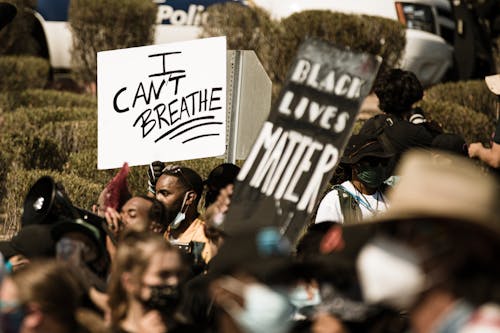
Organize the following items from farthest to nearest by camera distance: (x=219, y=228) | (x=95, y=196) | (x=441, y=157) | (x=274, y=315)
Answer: (x=95, y=196) < (x=441, y=157) < (x=219, y=228) < (x=274, y=315)

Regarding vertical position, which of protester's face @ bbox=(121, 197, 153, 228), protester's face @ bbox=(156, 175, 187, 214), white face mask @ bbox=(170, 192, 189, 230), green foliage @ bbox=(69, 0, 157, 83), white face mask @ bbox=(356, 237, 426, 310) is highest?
white face mask @ bbox=(356, 237, 426, 310)

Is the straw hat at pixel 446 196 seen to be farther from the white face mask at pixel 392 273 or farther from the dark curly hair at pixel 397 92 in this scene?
the dark curly hair at pixel 397 92

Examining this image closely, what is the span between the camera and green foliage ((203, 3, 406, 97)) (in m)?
15.3

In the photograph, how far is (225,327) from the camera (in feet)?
14.5

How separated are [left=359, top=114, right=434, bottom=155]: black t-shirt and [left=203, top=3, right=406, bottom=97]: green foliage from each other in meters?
6.68

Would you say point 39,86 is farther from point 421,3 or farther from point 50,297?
point 50,297

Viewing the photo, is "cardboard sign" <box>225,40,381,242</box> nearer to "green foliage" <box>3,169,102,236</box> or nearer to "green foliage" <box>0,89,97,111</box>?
"green foliage" <box>3,169,102,236</box>

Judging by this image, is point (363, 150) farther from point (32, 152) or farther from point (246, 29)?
point (246, 29)

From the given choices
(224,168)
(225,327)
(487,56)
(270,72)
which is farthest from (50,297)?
(487,56)

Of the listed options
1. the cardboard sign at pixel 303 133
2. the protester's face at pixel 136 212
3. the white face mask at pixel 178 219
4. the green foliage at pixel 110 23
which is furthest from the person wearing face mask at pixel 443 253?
the green foliage at pixel 110 23

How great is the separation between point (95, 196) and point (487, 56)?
10.2 m

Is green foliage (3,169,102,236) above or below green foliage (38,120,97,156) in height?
above

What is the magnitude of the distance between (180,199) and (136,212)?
132 cm

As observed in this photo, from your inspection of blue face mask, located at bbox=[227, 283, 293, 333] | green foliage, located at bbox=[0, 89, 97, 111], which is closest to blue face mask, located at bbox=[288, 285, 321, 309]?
blue face mask, located at bbox=[227, 283, 293, 333]
